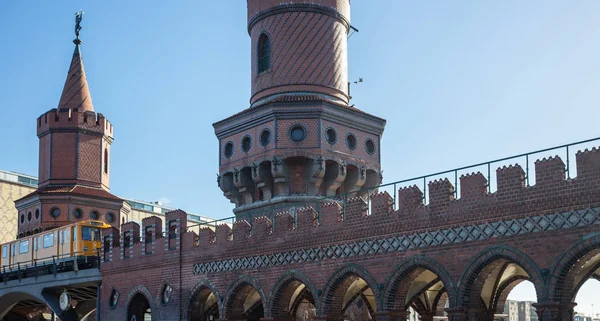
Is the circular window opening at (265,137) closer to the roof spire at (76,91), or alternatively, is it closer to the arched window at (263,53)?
the arched window at (263,53)

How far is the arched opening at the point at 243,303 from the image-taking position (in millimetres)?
27578

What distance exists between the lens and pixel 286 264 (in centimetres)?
2541

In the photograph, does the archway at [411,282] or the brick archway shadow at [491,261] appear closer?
the brick archway shadow at [491,261]

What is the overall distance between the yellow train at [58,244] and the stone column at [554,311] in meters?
23.0

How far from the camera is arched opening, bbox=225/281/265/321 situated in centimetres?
2758

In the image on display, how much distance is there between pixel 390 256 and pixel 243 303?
26.4 feet

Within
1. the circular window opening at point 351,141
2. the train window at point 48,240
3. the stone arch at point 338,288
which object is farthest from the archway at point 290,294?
the train window at point 48,240

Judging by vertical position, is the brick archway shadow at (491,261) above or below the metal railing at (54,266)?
below

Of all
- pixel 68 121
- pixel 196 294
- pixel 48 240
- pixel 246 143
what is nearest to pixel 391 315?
pixel 196 294

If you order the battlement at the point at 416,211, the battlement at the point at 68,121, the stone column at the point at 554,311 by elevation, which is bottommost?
the stone column at the point at 554,311

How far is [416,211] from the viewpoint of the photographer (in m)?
21.6

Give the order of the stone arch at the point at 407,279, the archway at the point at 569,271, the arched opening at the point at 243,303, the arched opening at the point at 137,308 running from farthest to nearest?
the arched opening at the point at 137,308 → the arched opening at the point at 243,303 → the stone arch at the point at 407,279 → the archway at the point at 569,271

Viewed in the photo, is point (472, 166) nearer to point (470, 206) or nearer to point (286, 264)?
point (470, 206)

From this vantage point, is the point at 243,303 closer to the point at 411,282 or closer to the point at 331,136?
the point at 331,136
